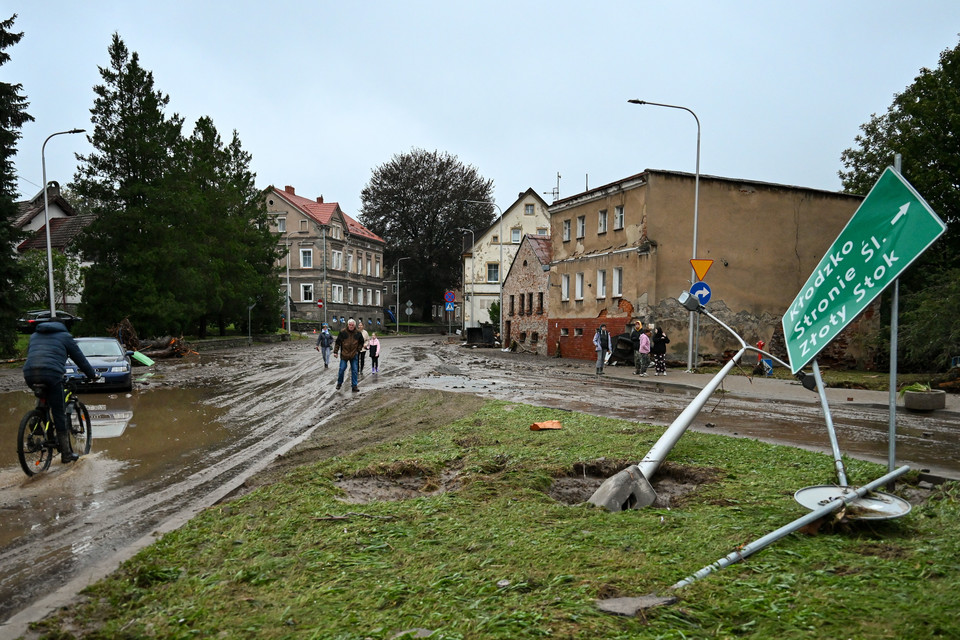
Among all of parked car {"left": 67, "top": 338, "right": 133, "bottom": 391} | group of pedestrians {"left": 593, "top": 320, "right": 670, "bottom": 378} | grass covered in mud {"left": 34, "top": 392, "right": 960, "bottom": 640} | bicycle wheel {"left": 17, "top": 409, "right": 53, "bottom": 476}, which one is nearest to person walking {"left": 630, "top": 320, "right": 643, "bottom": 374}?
group of pedestrians {"left": 593, "top": 320, "right": 670, "bottom": 378}

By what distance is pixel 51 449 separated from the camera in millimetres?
8594

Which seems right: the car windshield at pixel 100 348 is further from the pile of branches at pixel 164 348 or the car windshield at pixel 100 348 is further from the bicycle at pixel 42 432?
the pile of branches at pixel 164 348

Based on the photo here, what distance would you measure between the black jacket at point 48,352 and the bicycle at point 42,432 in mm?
180

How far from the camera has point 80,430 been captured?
9.56 meters

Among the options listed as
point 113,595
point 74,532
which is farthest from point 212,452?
point 113,595

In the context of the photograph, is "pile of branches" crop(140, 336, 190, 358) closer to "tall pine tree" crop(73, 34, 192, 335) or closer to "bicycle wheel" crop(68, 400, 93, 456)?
"tall pine tree" crop(73, 34, 192, 335)

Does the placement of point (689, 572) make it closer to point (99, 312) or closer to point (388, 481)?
point (388, 481)

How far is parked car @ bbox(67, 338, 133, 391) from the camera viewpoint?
18.4 meters

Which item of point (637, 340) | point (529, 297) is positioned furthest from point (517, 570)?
point (529, 297)

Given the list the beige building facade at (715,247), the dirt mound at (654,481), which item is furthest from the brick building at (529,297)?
the dirt mound at (654,481)

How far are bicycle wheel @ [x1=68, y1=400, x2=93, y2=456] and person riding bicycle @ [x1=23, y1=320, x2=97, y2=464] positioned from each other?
14.7 inches

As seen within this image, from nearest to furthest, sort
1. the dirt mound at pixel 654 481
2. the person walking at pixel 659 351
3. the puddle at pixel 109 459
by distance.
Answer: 1. the dirt mound at pixel 654 481
2. the puddle at pixel 109 459
3. the person walking at pixel 659 351

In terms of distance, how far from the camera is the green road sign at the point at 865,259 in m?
4.79

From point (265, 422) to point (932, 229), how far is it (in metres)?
11.1
